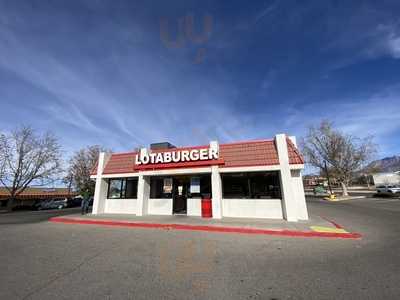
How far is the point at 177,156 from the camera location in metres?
13.6

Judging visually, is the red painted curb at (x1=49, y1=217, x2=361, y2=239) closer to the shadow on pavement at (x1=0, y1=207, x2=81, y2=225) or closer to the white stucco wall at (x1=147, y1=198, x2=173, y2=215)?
the white stucco wall at (x1=147, y1=198, x2=173, y2=215)

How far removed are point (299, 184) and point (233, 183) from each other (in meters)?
4.09

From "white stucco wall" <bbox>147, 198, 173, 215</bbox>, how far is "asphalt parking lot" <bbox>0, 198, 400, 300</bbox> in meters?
6.71

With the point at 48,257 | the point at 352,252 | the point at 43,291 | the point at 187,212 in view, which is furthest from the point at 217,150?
the point at 43,291

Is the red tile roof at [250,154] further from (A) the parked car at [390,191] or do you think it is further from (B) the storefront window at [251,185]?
(A) the parked car at [390,191]

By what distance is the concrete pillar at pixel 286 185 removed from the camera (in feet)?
36.6

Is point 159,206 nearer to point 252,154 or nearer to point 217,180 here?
point 217,180

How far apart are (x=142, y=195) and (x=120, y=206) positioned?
2.91 meters

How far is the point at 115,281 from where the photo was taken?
13.9 feet

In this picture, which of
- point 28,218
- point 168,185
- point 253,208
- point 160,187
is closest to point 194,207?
point 168,185

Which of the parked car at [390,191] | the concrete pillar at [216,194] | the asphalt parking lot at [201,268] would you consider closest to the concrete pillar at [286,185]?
the asphalt parking lot at [201,268]

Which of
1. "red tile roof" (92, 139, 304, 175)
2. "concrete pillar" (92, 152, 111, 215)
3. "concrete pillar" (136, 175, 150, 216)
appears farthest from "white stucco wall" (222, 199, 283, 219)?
"concrete pillar" (92, 152, 111, 215)

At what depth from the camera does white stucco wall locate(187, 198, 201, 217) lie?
45.1 feet

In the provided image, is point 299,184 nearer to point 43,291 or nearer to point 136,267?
point 136,267
